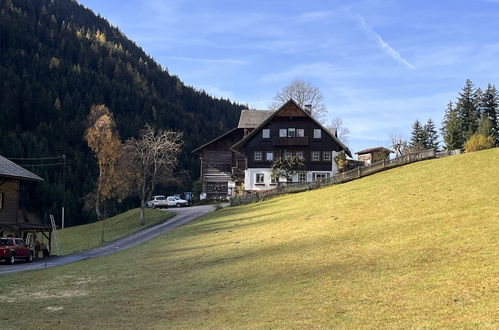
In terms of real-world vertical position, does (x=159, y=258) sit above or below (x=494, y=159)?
below

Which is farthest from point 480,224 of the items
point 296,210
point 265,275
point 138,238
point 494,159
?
point 138,238

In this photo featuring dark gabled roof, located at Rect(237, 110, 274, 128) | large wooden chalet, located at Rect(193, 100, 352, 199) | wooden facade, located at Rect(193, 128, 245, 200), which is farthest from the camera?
wooden facade, located at Rect(193, 128, 245, 200)

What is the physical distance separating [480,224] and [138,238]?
30.8m

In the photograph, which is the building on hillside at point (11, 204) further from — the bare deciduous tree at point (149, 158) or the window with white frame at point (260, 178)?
the window with white frame at point (260, 178)

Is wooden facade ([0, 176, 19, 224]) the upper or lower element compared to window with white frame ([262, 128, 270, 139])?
lower

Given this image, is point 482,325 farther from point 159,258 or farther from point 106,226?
point 106,226

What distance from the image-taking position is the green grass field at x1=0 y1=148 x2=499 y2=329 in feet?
36.9

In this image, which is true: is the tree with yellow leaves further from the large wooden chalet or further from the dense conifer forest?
the large wooden chalet

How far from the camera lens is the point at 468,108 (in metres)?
85.6

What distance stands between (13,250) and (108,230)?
2168 centimetres

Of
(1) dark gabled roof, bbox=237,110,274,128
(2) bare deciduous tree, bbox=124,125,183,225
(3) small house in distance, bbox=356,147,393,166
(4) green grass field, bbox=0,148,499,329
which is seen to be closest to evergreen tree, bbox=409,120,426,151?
(3) small house in distance, bbox=356,147,393,166

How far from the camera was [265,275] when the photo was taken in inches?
668

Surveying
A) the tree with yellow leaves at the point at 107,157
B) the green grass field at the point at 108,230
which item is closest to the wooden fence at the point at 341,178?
the green grass field at the point at 108,230

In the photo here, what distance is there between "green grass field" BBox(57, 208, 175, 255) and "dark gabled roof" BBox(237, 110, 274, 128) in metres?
26.1
